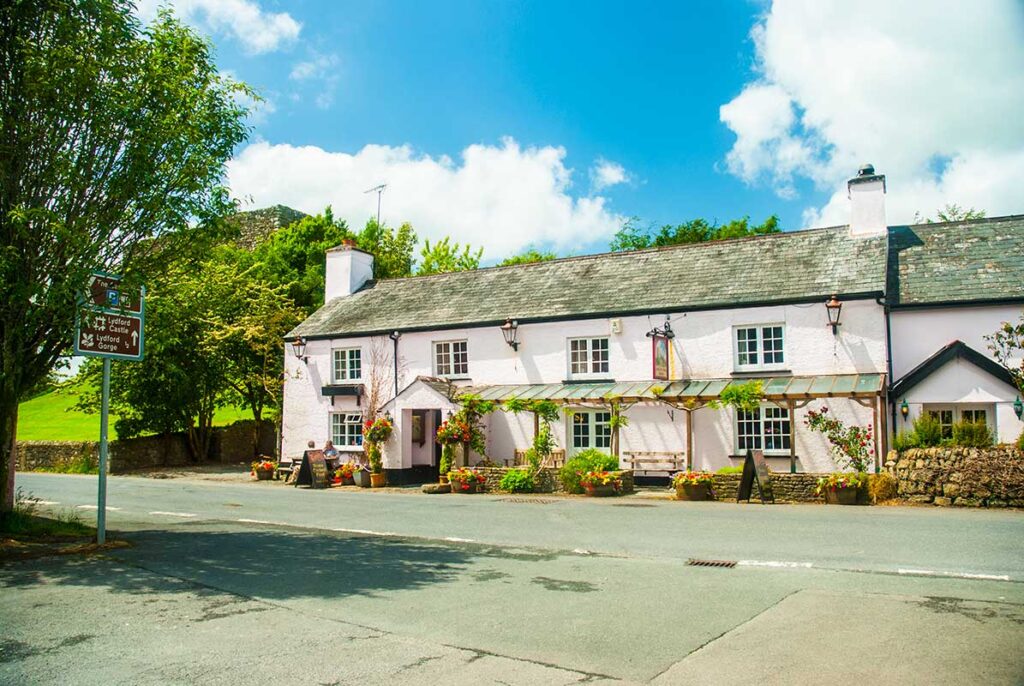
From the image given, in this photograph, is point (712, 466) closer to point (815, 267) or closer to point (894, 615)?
point (815, 267)

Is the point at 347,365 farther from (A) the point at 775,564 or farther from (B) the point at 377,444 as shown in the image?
(A) the point at 775,564

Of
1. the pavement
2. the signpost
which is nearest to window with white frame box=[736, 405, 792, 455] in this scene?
the pavement

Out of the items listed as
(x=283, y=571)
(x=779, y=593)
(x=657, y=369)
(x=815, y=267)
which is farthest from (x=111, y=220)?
(x=815, y=267)

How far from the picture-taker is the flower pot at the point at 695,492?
1939 centimetres

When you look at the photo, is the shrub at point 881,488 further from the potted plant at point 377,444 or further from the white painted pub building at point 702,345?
the potted plant at point 377,444

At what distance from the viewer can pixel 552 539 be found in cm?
1273

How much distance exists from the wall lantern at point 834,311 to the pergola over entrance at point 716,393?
1.36 meters

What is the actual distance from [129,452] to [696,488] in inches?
960

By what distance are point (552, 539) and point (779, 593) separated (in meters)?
4.81

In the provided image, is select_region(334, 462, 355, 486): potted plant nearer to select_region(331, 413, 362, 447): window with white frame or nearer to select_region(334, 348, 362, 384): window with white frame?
select_region(331, 413, 362, 447): window with white frame

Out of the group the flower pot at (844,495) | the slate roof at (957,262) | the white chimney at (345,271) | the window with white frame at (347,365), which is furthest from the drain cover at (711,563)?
the white chimney at (345,271)

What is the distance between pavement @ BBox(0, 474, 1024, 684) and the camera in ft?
19.6

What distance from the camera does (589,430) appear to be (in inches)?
984

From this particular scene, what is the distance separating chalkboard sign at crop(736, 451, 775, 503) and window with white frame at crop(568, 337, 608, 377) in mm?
7132
